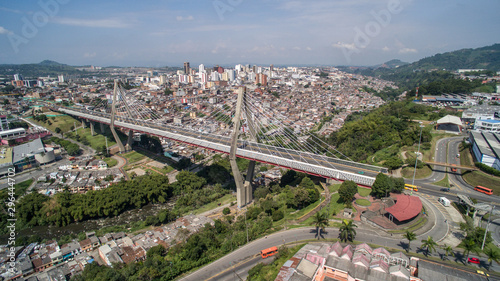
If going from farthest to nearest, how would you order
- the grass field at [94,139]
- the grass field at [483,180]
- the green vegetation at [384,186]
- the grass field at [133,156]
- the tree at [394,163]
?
the grass field at [94,139]
the grass field at [133,156]
the tree at [394,163]
the grass field at [483,180]
the green vegetation at [384,186]

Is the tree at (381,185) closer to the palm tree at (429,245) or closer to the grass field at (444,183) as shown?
the palm tree at (429,245)

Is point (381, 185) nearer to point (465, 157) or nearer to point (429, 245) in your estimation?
point (429, 245)

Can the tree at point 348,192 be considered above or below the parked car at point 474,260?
above

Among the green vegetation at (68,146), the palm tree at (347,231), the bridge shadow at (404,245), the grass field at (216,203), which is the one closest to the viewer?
the bridge shadow at (404,245)

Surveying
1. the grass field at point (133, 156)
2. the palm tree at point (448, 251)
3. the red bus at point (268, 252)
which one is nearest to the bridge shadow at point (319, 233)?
the red bus at point (268, 252)

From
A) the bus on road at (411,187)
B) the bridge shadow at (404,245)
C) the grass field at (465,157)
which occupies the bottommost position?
the bridge shadow at (404,245)

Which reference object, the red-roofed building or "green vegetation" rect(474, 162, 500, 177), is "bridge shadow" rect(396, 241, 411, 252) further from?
"green vegetation" rect(474, 162, 500, 177)

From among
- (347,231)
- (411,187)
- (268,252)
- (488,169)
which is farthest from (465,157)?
(268,252)
